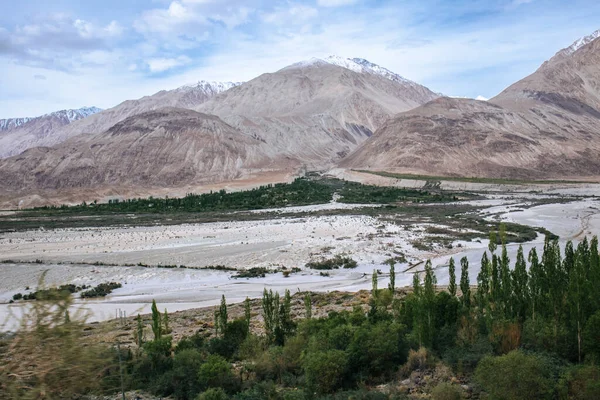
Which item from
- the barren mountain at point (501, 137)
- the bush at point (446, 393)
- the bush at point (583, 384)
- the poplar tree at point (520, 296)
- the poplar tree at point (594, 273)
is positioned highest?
the barren mountain at point (501, 137)

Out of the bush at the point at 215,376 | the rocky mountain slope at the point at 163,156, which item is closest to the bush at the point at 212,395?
the bush at the point at 215,376

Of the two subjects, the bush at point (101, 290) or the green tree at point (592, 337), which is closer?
the green tree at point (592, 337)

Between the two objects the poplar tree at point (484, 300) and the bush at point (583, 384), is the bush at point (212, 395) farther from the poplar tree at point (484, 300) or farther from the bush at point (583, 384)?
the poplar tree at point (484, 300)

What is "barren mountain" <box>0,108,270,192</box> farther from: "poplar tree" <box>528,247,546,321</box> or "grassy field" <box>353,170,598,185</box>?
"poplar tree" <box>528,247,546,321</box>

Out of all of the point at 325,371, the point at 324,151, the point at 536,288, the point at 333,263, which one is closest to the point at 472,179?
the point at 333,263

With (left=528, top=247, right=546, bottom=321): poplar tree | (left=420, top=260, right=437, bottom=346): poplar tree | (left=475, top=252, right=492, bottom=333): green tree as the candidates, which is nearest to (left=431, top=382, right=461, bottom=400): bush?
(left=420, top=260, right=437, bottom=346): poplar tree
